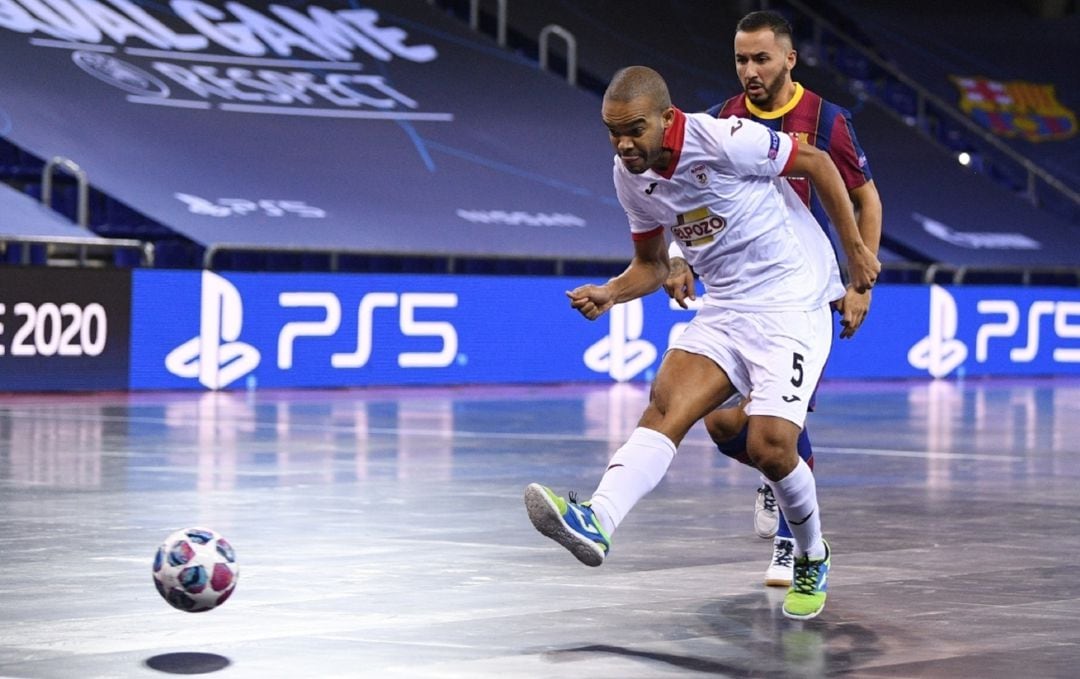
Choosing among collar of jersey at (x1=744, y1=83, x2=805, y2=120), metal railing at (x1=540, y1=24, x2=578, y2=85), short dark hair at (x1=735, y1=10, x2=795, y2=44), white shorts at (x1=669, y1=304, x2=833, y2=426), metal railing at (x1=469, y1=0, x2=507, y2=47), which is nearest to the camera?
white shorts at (x1=669, y1=304, x2=833, y2=426)

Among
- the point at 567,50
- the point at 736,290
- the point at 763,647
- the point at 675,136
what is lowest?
the point at 763,647

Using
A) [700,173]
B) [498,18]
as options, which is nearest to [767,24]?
[700,173]

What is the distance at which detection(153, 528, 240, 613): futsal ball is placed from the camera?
6734mm

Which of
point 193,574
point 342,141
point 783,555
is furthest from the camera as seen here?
point 342,141

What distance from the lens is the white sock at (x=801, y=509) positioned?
7.47 metres

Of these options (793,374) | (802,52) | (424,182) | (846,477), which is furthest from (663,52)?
(793,374)

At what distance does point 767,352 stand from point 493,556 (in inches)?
73.3

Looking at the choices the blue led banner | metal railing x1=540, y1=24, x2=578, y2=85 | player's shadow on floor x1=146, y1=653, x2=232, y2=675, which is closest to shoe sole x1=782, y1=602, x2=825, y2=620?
player's shadow on floor x1=146, y1=653, x2=232, y2=675

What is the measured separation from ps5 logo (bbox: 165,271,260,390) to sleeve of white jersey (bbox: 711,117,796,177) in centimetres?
1347

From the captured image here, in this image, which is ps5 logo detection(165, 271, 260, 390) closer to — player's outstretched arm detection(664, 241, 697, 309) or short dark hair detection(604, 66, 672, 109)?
player's outstretched arm detection(664, 241, 697, 309)

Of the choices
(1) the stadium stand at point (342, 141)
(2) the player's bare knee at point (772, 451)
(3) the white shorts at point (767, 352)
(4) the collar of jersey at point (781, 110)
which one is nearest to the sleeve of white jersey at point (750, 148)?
(3) the white shorts at point (767, 352)

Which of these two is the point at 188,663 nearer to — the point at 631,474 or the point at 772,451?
the point at 631,474

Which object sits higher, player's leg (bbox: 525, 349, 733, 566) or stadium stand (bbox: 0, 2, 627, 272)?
stadium stand (bbox: 0, 2, 627, 272)

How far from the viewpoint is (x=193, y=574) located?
6738 millimetres
